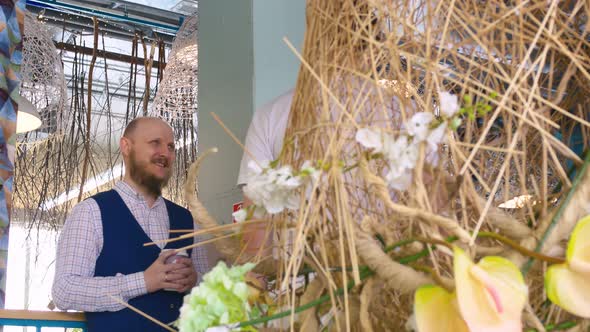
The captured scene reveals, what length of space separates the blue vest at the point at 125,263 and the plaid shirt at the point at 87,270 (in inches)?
A: 1.0

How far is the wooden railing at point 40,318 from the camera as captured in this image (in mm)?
1951

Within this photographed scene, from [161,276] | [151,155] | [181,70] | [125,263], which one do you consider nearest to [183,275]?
[161,276]

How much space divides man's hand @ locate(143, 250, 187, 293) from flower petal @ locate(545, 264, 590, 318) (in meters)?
A: 1.56

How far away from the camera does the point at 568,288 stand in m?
0.39

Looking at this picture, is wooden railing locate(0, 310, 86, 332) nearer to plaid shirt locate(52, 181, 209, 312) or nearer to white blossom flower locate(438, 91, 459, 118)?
plaid shirt locate(52, 181, 209, 312)

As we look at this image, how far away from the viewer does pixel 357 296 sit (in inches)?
19.0

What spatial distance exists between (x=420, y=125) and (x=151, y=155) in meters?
2.01

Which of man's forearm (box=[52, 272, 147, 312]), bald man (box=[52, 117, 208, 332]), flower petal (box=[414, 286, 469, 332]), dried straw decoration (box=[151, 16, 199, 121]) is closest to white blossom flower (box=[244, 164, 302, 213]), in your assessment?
flower petal (box=[414, 286, 469, 332])

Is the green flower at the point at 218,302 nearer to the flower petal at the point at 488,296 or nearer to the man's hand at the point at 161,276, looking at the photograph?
the flower petal at the point at 488,296

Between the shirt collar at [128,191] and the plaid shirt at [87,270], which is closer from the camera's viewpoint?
the plaid shirt at [87,270]

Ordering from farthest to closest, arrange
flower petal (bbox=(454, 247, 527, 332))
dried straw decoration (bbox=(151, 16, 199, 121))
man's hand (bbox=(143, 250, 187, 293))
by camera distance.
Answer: dried straw decoration (bbox=(151, 16, 199, 121)) → man's hand (bbox=(143, 250, 187, 293)) → flower petal (bbox=(454, 247, 527, 332))

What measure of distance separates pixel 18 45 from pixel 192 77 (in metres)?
0.74

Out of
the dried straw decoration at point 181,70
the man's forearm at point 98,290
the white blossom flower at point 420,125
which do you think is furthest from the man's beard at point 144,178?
the white blossom flower at point 420,125

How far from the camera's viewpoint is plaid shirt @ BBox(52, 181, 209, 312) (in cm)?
193
